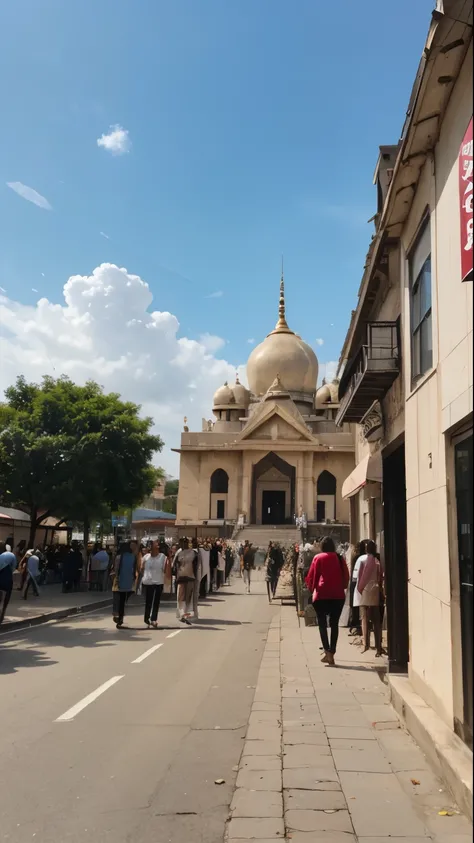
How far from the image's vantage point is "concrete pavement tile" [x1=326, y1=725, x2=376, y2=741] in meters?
6.14

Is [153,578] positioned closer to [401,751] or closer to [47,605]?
[47,605]

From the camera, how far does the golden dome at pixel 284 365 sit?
2377 inches

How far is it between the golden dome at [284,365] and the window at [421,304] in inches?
2082

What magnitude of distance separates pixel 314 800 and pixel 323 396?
57301 millimetres

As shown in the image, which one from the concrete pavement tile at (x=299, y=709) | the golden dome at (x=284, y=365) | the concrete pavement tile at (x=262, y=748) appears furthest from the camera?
the golden dome at (x=284, y=365)

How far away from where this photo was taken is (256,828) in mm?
4199

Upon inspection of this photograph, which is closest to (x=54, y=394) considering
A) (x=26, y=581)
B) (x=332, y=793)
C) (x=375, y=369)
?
(x=26, y=581)

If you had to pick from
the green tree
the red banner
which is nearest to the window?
the red banner

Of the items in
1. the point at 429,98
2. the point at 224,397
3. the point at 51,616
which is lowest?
the point at 51,616

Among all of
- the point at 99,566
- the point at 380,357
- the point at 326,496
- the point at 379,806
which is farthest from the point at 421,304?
the point at 326,496

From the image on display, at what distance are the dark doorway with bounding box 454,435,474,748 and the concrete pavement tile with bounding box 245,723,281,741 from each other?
1916mm

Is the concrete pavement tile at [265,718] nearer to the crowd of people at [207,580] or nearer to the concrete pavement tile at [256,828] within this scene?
the concrete pavement tile at [256,828]

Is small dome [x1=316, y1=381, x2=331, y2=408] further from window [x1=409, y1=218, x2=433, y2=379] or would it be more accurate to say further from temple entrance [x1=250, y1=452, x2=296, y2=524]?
window [x1=409, y1=218, x2=433, y2=379]

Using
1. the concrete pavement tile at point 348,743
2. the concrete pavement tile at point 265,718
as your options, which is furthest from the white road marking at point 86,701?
the concrete pavement tile at point 348,743
